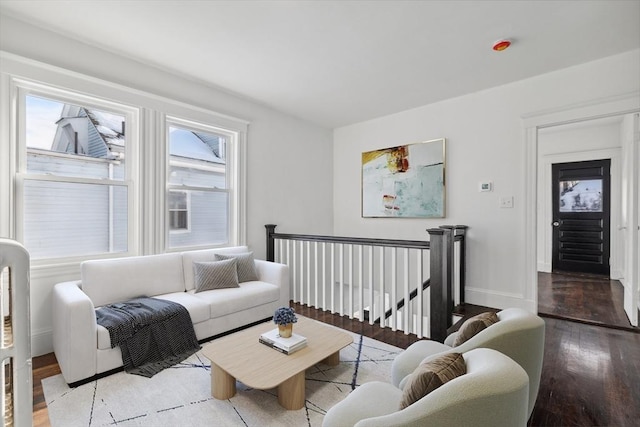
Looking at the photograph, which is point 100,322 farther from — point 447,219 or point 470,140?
point 470,140

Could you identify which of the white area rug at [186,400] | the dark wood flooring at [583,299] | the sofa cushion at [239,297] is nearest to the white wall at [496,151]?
the dark wood flooring at [583,299]

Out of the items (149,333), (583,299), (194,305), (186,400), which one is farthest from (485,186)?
(149,333)

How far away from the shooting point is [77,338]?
208cm

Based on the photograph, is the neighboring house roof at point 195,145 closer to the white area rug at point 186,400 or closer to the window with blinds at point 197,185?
the window with blinds at point 197,185

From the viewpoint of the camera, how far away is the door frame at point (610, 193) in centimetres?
511

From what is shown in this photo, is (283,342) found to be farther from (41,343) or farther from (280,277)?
(41,343)

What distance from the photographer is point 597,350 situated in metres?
2.56

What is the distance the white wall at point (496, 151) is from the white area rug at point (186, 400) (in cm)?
205

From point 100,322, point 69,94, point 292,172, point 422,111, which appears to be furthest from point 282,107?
point 100,322

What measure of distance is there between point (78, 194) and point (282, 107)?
256cm

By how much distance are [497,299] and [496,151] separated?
1702 mm

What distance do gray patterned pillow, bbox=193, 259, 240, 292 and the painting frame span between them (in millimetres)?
2373

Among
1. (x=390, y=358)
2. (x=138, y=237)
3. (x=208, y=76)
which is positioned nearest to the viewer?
(x=390, y=358)

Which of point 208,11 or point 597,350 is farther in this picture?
point 597,350
